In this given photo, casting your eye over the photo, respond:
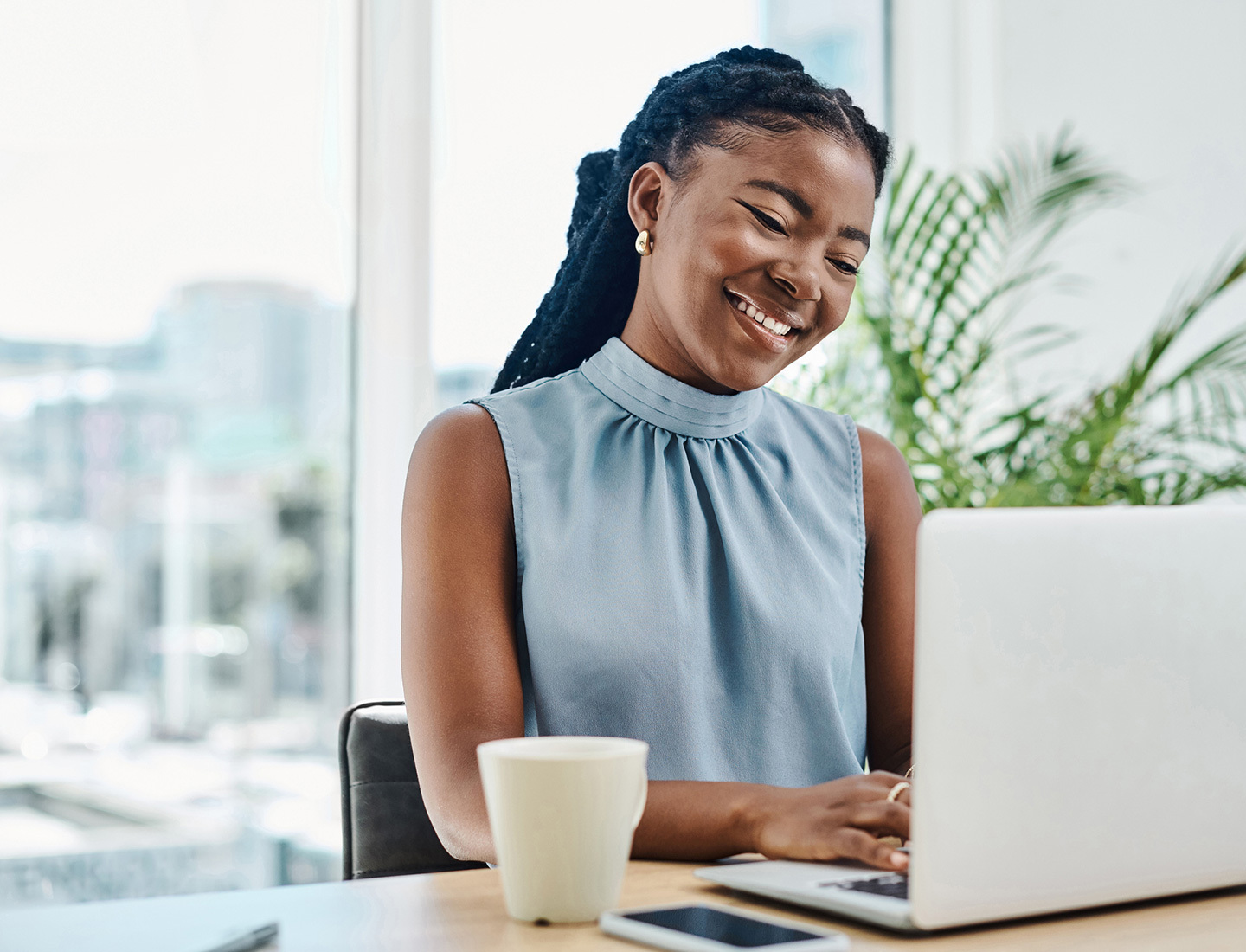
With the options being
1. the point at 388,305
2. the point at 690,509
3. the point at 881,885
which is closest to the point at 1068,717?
the point at 881,885

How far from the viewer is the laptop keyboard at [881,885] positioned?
0.71 metres

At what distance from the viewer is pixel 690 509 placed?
→ 51.8 inches

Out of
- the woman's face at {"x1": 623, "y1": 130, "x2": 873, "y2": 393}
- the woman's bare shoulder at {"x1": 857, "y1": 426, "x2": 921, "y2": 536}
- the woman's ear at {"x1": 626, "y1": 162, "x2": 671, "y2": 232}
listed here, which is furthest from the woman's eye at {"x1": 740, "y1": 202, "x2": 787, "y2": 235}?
the woman's bare shoulder at {"x1": 857, "y1": 426, "x2": 921, "y2": 536}

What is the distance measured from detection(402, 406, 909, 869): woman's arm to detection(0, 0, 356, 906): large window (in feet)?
3.40

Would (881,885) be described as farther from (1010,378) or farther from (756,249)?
(1010,378)

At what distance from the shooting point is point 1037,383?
282 cm

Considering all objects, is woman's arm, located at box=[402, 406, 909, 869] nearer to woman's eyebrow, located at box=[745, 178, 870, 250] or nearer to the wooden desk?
the wooden desk

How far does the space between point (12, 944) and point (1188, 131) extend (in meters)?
2.74

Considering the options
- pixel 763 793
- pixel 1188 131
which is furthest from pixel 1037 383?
pixel 763 793

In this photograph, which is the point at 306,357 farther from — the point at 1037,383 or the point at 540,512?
the point at 1037,383

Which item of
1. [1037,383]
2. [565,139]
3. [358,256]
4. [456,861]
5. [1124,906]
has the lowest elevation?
[456,861]

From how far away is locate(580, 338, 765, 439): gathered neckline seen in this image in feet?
4.40

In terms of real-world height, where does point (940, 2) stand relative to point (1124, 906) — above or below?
above

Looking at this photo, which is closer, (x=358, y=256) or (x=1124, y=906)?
(x=1124, y=906)
